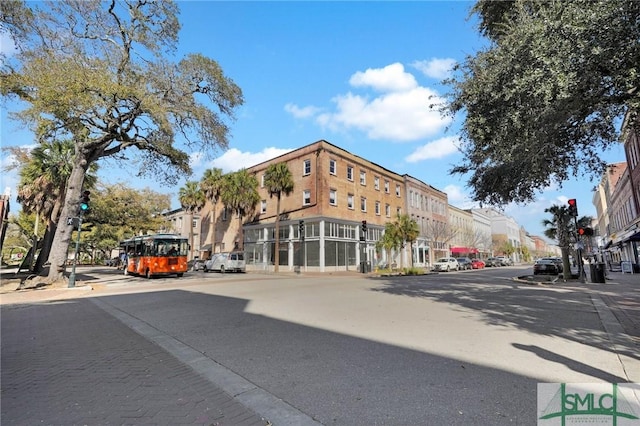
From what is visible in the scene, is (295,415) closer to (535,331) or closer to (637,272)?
(535,331)

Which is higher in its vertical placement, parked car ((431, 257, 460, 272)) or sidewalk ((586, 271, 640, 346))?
Answer: parked car ((431, 257, 460, 272))

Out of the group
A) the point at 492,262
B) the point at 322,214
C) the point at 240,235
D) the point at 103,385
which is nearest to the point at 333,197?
the point at 322,214

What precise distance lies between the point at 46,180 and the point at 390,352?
28.8 m

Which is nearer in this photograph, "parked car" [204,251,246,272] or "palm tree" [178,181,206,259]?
"parked car" [204,251,246,272]

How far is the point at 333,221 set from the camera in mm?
34688

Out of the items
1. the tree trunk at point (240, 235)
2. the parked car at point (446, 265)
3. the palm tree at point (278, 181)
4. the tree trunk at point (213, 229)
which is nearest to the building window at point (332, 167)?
the palm tree at point (278, 181)

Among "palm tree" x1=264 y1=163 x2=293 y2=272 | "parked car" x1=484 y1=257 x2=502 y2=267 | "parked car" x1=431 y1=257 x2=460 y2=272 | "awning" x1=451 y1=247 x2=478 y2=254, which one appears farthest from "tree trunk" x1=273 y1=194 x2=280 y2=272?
"awning" x1=451 y1=247 x2=478 y2=254

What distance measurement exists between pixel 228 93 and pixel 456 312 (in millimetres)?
19848

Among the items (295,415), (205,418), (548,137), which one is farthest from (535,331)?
(205,418)

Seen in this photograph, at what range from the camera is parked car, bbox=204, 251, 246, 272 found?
3469cm

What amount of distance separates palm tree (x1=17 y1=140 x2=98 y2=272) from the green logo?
99.3 ft

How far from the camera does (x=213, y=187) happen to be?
44.4m

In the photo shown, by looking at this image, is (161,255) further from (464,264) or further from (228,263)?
(464,264)

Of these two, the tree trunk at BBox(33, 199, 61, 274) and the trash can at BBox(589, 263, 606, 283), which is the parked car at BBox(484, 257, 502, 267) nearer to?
the trash can at BBox(589, 263, 606, 283)
